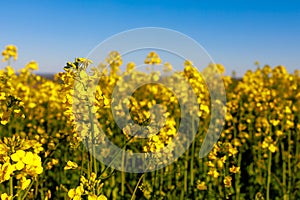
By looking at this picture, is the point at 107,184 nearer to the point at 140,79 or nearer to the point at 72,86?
the point at 72,86

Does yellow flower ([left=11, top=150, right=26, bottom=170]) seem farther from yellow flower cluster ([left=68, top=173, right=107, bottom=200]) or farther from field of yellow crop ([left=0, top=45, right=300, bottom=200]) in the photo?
yellow flower cluster ([left=68, top=173, right=107, bottom=200])

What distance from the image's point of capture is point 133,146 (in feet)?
15.9

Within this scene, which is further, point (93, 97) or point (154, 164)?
point (154, 164)

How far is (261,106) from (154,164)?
3.22m

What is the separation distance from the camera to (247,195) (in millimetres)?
4594

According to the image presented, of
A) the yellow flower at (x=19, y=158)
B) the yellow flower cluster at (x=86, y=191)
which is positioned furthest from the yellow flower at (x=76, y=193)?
the yellow flower at (x=19, y=158)

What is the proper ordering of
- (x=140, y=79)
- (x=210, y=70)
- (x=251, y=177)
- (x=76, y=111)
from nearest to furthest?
(x=76, y=111)
(x=251, y=177)
(x=140, y=79)
(x=210, y=70)

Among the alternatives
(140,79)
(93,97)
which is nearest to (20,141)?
(93,97)

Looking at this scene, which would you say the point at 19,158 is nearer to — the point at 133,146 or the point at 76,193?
the point at 76,193

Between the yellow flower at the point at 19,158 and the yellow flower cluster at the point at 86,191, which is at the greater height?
the yellow flower at the point at 19,158

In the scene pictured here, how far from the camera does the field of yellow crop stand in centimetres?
205

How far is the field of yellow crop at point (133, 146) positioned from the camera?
6.73 ft

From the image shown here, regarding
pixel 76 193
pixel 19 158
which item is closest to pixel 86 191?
pixel 76 193

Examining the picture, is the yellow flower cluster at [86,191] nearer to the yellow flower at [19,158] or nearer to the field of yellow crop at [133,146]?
the field of yellow crop at [133,146]
